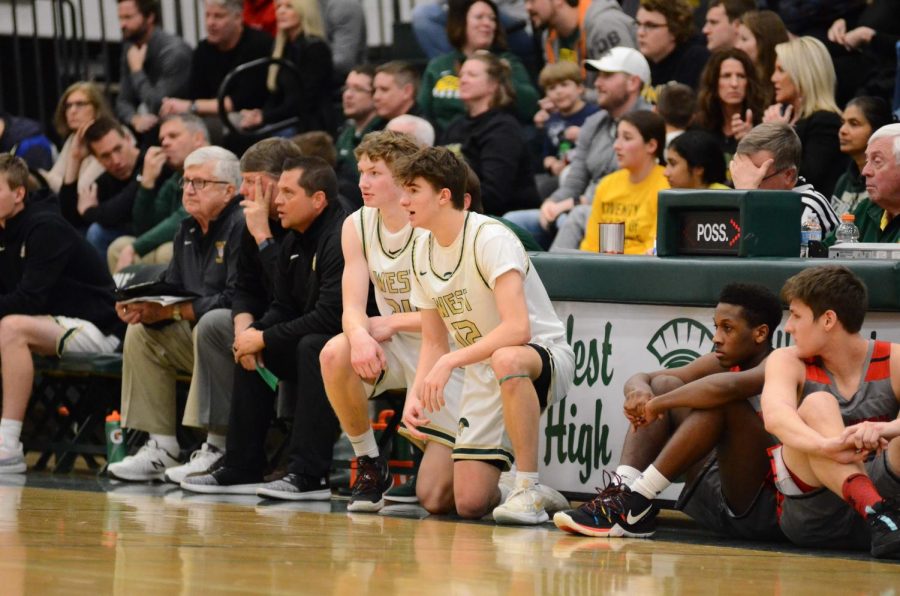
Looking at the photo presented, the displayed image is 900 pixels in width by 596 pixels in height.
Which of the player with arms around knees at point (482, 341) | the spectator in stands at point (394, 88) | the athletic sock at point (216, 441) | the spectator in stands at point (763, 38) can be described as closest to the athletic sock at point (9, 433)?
the athletic sock at point (216, 441)

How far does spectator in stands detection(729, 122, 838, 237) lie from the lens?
274 inches

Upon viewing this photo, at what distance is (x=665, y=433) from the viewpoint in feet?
19.9

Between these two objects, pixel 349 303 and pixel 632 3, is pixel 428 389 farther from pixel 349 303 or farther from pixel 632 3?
pixel 632 3

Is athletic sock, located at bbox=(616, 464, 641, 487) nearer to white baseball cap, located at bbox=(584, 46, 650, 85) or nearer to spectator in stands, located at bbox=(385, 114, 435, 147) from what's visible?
spectator in stands, located at bbox=(385, 114, 435, 147)

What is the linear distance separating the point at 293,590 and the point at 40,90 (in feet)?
34.8

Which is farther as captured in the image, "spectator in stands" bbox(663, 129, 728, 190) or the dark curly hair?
the dark curly hair

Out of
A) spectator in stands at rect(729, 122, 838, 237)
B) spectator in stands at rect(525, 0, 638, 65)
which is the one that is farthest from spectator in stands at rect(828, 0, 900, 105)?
spectator in stands at rect(729, 122, 838, 237)

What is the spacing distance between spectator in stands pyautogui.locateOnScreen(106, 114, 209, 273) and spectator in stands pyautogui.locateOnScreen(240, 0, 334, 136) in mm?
1467

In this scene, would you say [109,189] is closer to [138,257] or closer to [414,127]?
[138,257]

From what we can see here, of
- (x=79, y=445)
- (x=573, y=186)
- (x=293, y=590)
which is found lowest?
(x=79, y=445)

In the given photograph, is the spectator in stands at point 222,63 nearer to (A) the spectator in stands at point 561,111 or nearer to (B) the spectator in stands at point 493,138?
(B) the spectator in stands at point 493,138

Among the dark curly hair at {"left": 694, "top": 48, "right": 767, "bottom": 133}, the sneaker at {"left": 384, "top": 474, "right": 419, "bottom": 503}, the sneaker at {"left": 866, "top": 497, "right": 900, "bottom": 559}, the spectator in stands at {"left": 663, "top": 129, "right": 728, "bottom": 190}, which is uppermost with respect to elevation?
the dark curly hair at {"left": 694, "top": 48, "right": 767, "bottom": 133}

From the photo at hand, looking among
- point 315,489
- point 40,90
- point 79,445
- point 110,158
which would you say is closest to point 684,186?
point 315,489

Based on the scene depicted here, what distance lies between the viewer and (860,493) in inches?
211
